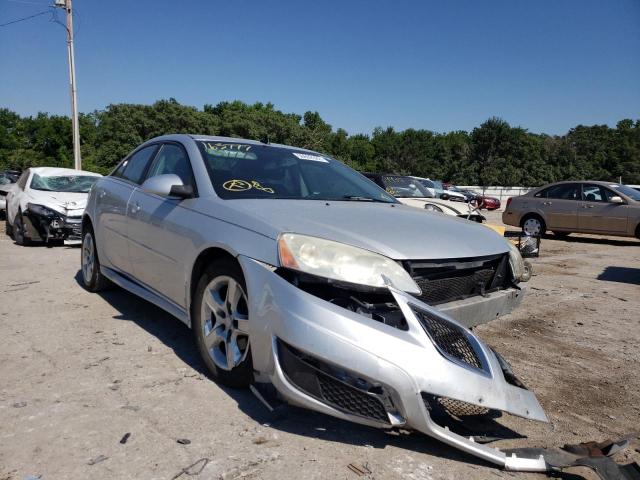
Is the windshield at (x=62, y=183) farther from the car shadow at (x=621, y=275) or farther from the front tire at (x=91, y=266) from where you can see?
the car shadow at (x=621, y=275)

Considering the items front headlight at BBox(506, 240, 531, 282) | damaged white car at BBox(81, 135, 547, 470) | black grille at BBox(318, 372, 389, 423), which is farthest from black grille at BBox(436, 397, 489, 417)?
front headlight at BBox(506, 240, 531, 282)

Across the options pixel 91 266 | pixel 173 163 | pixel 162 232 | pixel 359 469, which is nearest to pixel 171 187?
pixel 162 232

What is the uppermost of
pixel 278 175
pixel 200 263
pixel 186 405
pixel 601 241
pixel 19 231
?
pixel 278 175

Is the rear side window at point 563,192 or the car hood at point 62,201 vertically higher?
the rear side window at point 563,192

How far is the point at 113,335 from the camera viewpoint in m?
3.83

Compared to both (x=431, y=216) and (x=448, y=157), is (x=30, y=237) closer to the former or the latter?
(x=431, y=216)

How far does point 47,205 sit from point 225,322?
23.6 ft

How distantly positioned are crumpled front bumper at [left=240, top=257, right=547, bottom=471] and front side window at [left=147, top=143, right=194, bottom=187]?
150 cm

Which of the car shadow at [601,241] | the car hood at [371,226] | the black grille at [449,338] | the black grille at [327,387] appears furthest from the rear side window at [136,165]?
the car shadow at [601,241]

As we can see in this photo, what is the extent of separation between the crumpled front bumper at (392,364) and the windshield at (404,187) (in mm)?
8731

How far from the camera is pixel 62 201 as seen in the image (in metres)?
8.88

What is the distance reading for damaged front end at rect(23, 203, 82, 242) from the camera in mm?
8516

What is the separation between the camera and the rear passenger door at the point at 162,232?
3.25 metres

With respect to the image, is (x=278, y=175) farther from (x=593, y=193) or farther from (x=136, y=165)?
(x=593, y=193)
